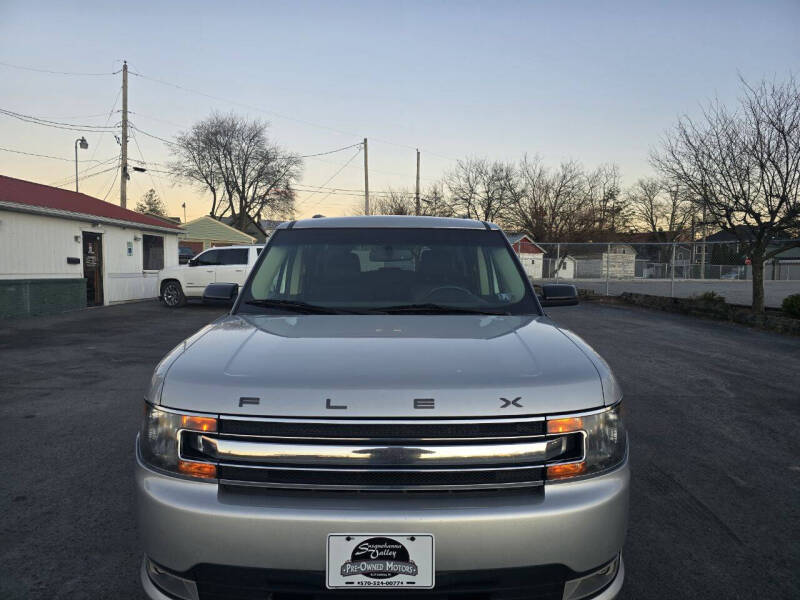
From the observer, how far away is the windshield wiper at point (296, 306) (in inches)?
116

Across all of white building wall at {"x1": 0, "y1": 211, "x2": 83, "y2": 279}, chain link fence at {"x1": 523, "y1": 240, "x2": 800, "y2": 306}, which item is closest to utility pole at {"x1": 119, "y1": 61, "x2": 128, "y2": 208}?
white building wall at {"x1": 0, "y1": 211, "x2": 83, "y2": 279}

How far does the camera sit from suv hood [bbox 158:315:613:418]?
1.84 metres

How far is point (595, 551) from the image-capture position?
1.85 metres

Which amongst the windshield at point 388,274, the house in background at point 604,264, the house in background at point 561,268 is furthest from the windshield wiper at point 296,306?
the house in background at point 561,268

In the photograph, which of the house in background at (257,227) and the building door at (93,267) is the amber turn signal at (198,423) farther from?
the house in background at (257,227)

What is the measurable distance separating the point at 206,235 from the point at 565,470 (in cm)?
4839

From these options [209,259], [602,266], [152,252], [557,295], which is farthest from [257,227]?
[557,295]

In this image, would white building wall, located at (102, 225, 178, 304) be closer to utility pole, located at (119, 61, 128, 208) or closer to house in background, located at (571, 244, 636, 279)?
utility pole, located at (119, 61, 128, 208)

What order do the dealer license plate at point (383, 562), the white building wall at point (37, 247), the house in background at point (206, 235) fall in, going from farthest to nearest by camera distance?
the house in background at point (206, 235), the white building wall at point (37, 247), the dealer license plate at point (383, 562)

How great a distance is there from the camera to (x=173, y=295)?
58.6ft

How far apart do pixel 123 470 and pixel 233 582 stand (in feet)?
8.90

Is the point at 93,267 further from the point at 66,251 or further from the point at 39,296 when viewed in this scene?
the point at 39,296

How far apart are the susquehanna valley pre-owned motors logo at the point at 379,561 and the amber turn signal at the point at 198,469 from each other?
1.72ft

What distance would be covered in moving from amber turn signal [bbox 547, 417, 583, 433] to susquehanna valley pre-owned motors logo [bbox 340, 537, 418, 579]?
604 millimetres
